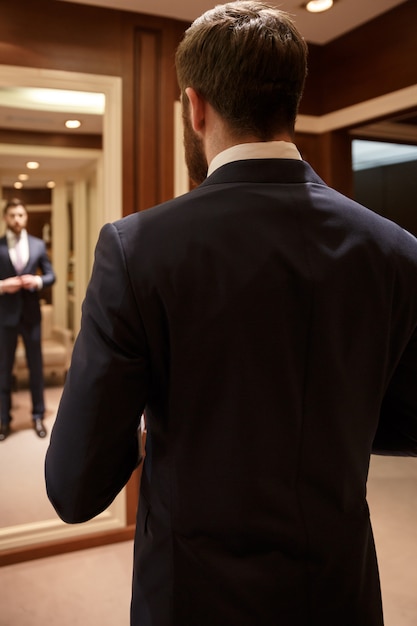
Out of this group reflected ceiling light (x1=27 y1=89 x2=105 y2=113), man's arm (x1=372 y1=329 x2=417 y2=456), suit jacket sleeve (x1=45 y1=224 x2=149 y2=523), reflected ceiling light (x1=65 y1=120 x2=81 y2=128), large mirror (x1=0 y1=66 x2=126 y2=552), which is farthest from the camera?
reflected ceiling light (x1=65 y1=120 x2=81 y2=128)

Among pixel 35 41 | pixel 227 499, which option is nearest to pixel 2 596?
pixel 227 499

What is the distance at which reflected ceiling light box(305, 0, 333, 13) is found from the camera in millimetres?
Result: 2211

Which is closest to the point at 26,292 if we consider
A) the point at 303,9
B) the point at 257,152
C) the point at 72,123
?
the point at 72,123

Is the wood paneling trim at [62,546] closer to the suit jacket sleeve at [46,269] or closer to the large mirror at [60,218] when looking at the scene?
the large mirror at [60,218]

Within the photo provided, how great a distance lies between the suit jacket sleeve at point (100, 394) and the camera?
667 mm

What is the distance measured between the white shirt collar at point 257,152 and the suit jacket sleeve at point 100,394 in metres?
0.17

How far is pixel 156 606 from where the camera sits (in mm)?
776

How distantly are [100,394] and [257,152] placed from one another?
1.19 feet

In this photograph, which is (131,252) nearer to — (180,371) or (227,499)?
(180,371)

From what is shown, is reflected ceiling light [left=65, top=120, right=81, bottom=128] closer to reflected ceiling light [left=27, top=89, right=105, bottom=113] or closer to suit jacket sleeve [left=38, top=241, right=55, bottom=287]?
reflected ceiling light [left=27, top=89, right=105, bottom=113]

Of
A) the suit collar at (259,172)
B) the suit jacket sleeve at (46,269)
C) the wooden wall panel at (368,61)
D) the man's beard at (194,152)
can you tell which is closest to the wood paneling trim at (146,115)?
the wooden wall panel at (368,61)

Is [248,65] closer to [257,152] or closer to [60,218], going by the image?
[257,152]

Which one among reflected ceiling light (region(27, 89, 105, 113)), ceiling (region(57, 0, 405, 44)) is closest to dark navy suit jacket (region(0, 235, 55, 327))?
reflected ceiling light (region(27, 89, 105, 113))

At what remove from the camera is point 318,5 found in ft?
7.34
